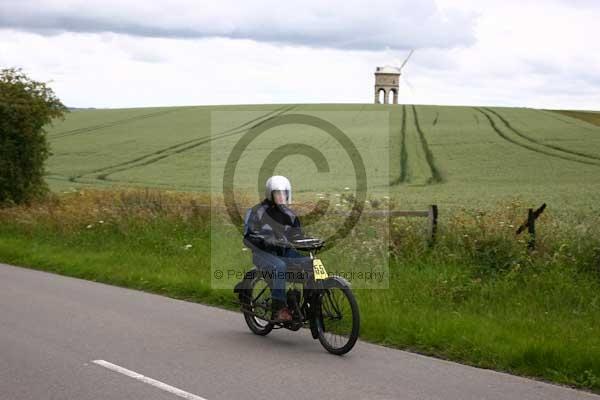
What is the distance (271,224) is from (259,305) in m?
1.00

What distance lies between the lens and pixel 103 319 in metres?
9.43

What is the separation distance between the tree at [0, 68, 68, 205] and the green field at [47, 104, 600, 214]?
245 inches

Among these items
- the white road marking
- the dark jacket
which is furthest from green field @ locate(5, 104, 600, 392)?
the white road marking

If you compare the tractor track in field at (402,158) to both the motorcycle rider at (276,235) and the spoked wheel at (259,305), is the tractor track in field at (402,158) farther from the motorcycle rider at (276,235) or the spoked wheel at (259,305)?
the motorcycle rider at (276,235)

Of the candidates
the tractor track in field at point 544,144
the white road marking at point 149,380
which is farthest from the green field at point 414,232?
the white road marking at point 149,380

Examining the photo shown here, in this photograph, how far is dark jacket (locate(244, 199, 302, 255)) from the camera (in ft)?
27.8

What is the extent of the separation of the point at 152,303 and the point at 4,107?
1405 cm

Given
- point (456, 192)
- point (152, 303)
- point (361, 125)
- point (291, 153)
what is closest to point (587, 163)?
point (456, 192)

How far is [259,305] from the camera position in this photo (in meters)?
8.79

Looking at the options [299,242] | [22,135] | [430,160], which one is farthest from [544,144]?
[299,242]

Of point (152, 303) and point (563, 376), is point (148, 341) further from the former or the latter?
point (563, 376)

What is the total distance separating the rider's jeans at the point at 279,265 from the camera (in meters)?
8.28

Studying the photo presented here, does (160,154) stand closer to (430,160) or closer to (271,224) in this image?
(430,160)

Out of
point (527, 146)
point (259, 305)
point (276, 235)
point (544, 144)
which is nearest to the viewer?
point (276, 235)
